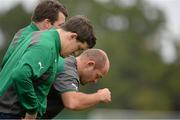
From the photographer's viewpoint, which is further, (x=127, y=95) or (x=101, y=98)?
(x=127, y=95)

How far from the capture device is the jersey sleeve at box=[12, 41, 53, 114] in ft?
23.4

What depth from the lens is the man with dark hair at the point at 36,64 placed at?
718cm

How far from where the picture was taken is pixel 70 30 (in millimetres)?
7531

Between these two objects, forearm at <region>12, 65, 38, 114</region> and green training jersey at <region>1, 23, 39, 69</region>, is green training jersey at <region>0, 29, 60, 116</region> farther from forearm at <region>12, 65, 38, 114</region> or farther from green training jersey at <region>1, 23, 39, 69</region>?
green training jersey at <region>1, 23, 39, 69</region>

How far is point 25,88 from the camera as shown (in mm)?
7242

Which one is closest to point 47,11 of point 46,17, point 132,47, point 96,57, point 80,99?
point 46,17

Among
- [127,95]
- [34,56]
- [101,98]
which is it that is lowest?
[127,95]

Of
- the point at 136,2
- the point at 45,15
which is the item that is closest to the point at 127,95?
the point at 136,2

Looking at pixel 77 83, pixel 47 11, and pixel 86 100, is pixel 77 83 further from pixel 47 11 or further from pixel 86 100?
pixel 47 11

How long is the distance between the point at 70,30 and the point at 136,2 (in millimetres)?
59511

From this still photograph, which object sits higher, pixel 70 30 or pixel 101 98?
pixel 70 30

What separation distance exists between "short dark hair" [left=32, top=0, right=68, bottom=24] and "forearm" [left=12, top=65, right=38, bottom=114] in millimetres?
1155

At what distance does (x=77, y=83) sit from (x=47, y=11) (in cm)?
81

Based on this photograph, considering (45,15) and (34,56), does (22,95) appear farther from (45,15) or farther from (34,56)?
(45,15)
